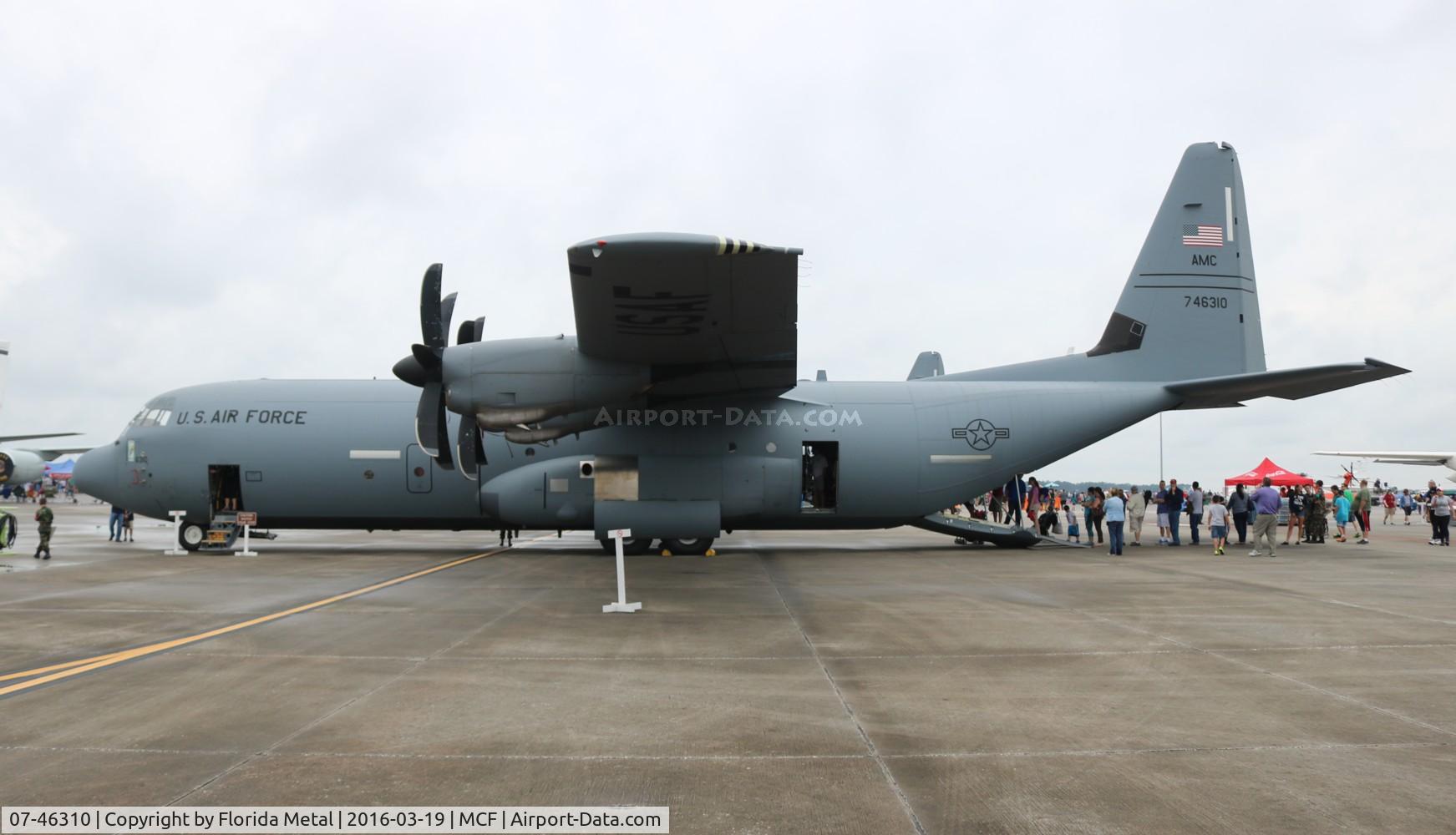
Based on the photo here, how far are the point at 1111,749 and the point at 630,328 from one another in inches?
312

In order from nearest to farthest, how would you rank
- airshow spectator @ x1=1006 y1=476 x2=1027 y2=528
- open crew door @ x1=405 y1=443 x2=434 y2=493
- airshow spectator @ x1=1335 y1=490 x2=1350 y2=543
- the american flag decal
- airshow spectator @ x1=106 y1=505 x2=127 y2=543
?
open crew door @ x1=405 y1=443 x2=434 y2=493 → the american flag decal → airshow spectator @ x1=1006 y1=476 x2=1027 y2=528 → airshow spectator @ x1=106 y1=505 x2=127 y2=543 → airshow spectator @ x1=1335 y1=490 x2=1350 y2=543

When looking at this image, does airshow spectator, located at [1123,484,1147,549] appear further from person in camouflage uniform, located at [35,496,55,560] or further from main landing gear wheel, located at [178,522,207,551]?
person in camouflage uniform, located at [35,496,55,560]

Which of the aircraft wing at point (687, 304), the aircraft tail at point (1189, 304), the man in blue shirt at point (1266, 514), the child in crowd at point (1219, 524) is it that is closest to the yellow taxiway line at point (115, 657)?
the aircraft wing at point (687, 304)

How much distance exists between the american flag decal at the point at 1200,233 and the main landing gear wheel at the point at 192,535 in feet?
68.8

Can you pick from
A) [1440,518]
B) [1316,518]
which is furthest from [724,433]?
[1440,518]

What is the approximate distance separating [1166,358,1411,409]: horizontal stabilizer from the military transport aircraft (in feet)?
0.18

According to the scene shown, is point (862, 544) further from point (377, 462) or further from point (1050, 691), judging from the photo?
point (1050, 691)

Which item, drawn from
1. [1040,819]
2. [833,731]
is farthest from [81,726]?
[1040,819]

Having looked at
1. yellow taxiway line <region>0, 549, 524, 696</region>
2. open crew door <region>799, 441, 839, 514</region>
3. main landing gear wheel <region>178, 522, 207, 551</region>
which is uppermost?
open crew door <region>799, 441, 839, 514</region>

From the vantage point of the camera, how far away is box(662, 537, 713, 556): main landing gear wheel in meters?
15.8

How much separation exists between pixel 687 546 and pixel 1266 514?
11368 millimetres

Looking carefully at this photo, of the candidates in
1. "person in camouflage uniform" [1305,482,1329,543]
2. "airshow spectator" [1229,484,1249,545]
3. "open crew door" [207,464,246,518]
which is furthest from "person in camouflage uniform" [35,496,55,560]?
"person in camouflage uniform" [1305,482,1329,543]

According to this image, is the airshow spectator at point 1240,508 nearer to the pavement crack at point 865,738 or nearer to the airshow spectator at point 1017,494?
the airshow spectator at point 1017,494

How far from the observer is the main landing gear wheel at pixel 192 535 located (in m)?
16.8
